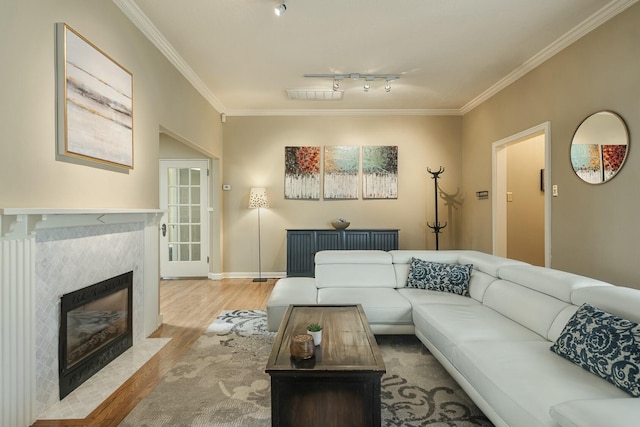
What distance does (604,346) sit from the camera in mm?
1422

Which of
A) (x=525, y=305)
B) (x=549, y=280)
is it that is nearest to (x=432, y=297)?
(x=525, y=305)

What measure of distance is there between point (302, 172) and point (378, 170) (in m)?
1.33

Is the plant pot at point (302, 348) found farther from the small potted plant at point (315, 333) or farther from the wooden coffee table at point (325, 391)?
the small potted plant at point (315, 333)

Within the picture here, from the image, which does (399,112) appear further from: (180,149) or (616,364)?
(616,364)

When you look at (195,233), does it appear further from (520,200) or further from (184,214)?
(520,200)

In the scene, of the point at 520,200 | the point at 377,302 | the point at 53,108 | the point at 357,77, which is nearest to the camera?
the point at 53,108

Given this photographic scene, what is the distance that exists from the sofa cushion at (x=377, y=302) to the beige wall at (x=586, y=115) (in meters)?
1.76

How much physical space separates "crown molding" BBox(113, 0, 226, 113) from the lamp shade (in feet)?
5.24

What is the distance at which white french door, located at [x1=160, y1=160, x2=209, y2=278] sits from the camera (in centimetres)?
542

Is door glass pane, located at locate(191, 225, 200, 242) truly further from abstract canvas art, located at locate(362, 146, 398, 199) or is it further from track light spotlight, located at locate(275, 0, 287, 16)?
track light spotlight, located at locate(275, 0, 287, 16)

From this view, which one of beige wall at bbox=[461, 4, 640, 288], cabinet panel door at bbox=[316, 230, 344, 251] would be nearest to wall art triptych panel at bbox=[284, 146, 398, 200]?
cabinet panel door at bbox=[316, 230, 344, 251]

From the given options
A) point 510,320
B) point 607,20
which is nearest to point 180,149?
point 510,320

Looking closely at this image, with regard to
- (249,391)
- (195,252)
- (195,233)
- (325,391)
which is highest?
(195,233)

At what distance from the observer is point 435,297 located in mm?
2768
